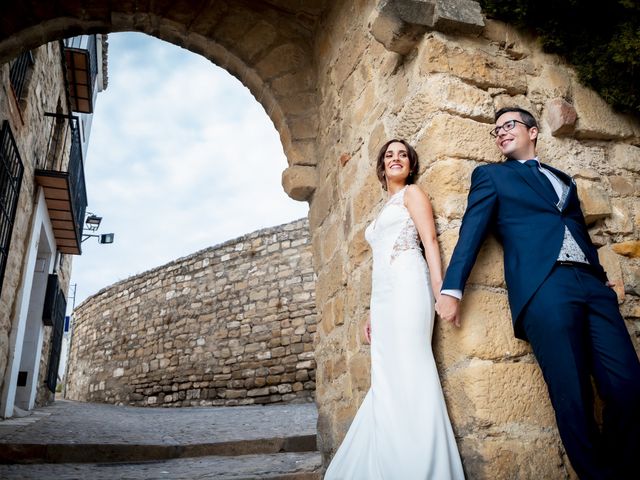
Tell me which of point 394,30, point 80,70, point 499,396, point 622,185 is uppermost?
point 80,70

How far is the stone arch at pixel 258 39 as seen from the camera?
3529 mm

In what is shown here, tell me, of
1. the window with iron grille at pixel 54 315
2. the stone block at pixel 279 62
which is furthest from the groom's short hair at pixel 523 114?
the window with iron grille at pixel 54 315

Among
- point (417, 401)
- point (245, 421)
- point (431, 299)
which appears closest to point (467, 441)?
point (417, 401)

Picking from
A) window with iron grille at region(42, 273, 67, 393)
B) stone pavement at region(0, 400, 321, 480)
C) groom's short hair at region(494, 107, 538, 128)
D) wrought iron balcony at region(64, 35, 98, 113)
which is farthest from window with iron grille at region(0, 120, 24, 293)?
groom's short hair at region(494, 107, 538, 128)

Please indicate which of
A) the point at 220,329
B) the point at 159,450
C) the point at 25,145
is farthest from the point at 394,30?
the point at 220,329

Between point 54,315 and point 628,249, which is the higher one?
point 54,315

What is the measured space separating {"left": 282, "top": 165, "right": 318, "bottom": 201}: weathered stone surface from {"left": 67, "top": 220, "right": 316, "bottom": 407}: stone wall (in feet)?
19.0

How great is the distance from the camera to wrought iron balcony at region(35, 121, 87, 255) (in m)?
6.56

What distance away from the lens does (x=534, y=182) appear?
196 cm

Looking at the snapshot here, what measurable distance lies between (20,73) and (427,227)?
16.2 ft

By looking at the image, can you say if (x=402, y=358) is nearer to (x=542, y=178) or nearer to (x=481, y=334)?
(x=481, y=334)

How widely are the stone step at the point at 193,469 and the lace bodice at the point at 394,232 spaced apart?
5.14 ft

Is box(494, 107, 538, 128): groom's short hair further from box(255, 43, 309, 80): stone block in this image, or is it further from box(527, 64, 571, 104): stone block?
box(255, 43, 309, 80): stone block

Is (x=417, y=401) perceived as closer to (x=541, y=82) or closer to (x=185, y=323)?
(x=541, y=82)
